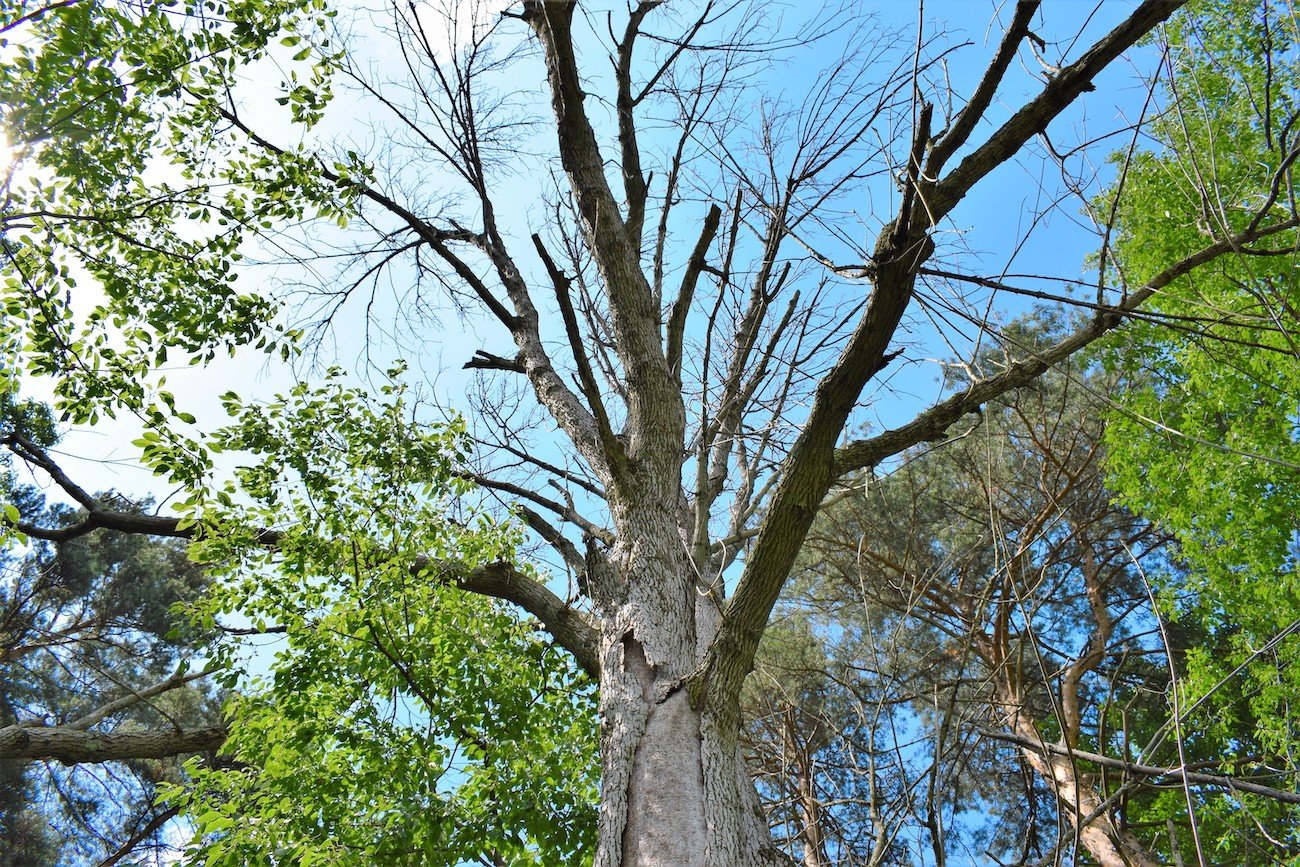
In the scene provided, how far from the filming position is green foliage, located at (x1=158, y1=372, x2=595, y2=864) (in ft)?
11.4

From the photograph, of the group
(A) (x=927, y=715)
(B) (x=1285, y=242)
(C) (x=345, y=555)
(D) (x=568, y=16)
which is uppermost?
(B) (x=1285, y=242)

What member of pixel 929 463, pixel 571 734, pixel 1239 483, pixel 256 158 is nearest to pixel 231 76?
pixel 256 158

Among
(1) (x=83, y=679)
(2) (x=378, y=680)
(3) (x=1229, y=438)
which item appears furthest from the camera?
(1) (x=83, y=679)

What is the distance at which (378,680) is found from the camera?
4.08 meters

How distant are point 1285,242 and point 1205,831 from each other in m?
6.08

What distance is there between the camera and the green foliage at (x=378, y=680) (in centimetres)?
346

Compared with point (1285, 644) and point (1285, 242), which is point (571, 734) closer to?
point (1285, 644)

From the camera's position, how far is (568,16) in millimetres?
3973

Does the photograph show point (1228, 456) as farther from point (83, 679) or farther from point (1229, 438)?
point (83, 679)

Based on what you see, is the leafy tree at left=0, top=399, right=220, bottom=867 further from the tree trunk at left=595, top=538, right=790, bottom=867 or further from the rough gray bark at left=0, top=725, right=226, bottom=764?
the tree trunk at left=595, top=538, right=790, bottom=867

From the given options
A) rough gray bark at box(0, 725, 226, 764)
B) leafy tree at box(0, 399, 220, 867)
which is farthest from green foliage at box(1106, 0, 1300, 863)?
leafy tree at box(0, 399, 220, 867)

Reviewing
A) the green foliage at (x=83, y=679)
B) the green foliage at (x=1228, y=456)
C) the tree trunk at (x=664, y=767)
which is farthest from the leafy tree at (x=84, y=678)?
the green foliage at (x=1228, y=456)

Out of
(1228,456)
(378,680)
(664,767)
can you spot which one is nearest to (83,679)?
(378,680)

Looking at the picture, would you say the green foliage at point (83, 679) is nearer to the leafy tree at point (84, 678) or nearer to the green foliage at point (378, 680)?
the leafy tree at point (84, 678)
